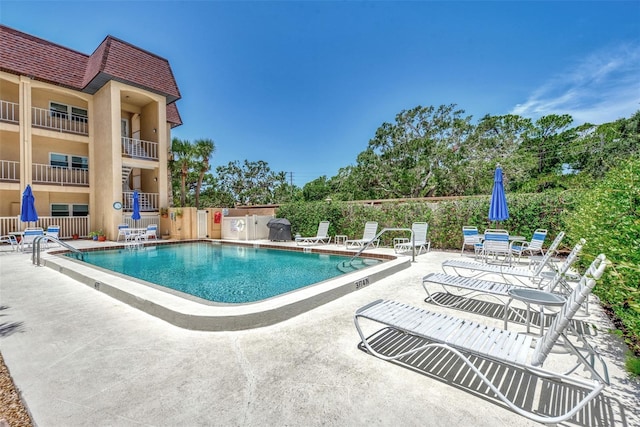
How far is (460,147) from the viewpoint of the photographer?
25.3 m

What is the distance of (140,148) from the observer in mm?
18797

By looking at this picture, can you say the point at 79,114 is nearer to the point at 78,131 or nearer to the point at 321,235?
the point at 78,131

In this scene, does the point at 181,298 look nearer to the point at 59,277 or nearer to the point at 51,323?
the point at 51,323

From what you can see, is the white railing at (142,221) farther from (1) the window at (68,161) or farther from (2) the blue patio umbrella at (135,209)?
(1) the window at (68,161)

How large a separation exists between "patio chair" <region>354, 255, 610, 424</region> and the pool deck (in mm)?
166

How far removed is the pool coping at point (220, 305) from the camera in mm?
3988

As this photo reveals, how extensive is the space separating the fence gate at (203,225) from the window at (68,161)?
8.34m

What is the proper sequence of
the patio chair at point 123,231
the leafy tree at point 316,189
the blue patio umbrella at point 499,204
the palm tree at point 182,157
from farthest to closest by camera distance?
the leafy tree at point 316,189, the palm tree at point 182,157, the patio chair at point 123,231, the blue patio umbrella at point 499,204

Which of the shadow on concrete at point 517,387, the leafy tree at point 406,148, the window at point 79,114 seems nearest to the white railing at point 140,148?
the window at point 79,114

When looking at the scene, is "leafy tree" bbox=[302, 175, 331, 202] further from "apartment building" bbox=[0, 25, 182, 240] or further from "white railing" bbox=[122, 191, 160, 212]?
"apartment building" bbox=[0, 25, 182, 240]

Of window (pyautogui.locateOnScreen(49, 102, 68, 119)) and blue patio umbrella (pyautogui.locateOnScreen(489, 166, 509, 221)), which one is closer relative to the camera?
blue patio umbrella (pyautogui.locateOnScreen(489, 166, 509, 221))

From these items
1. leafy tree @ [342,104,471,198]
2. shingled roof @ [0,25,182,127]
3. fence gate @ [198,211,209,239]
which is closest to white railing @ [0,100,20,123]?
shingled roof @ [0,25,182,127]

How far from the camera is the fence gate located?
17672 millimetres

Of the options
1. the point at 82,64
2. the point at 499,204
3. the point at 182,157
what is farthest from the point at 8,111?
the point at 499,204
